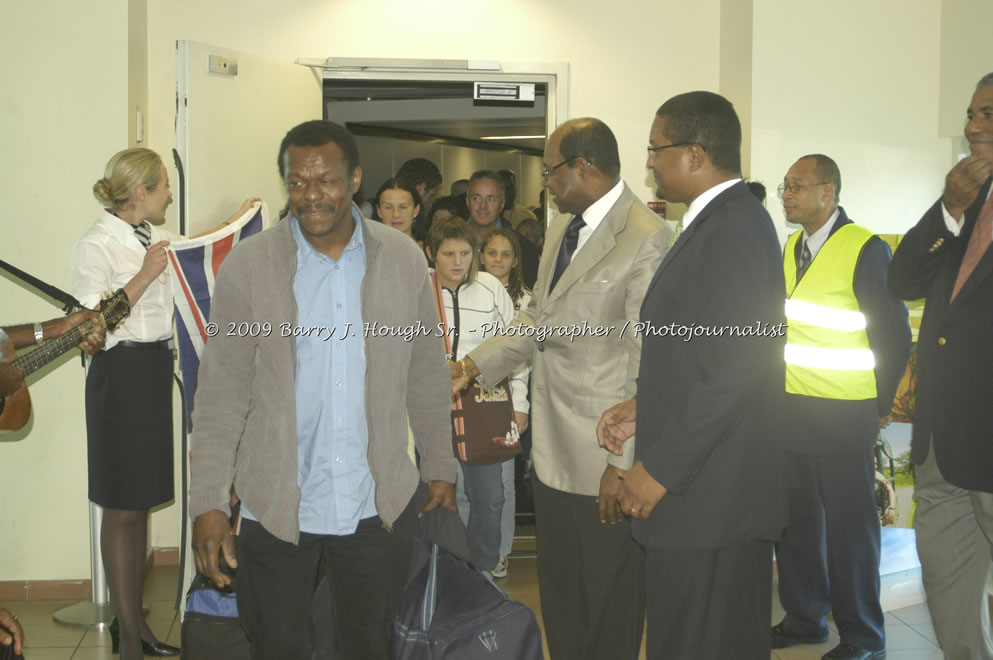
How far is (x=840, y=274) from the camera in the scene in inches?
140

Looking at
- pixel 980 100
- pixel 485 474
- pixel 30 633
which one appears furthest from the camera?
pixel 485 474

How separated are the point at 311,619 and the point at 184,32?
3688mm

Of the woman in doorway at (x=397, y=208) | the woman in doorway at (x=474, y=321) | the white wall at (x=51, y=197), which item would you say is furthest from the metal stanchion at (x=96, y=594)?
the woman in doorway at (x=397, y=208)

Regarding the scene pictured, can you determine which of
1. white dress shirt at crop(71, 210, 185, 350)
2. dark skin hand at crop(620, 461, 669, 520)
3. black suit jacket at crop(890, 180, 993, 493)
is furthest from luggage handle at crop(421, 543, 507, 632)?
white dress shirt at crop(71, 210, 185, 350)

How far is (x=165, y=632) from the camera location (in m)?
3.79

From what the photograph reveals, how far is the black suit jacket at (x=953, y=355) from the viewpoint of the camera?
2389mm

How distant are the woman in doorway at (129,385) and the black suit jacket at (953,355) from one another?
8.89 ft

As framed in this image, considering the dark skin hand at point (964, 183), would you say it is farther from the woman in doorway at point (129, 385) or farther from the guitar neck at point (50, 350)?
the guitar neck at point (50, 350)

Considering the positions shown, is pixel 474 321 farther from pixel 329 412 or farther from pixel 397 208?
pixel 329 412

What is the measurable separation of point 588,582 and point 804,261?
1892 millimetres

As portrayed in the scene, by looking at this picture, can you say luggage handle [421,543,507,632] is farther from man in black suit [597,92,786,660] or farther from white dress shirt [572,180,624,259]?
white dress shirt [572,180,624,259]

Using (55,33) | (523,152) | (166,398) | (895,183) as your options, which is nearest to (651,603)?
(166,398)

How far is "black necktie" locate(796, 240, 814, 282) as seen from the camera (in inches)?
147

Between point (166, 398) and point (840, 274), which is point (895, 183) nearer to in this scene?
point (840, 274)
